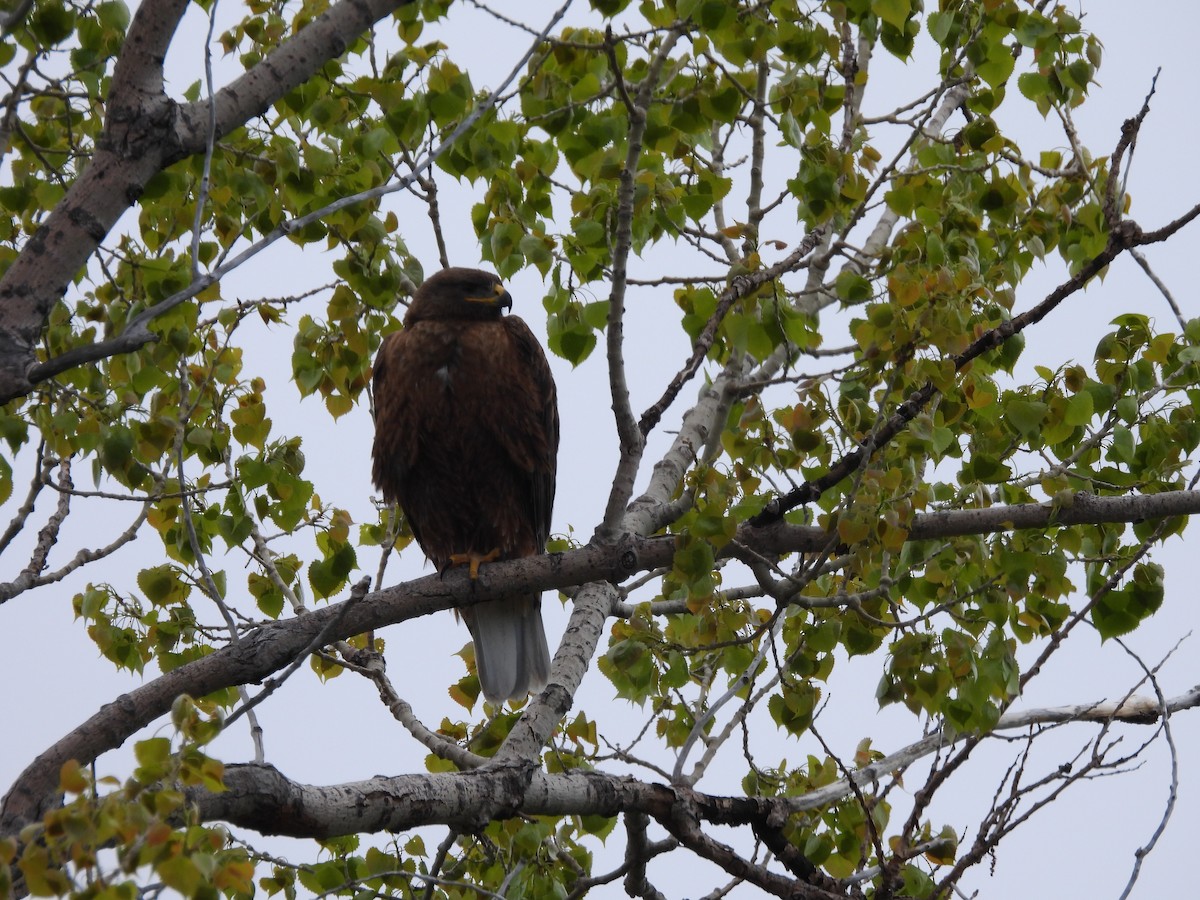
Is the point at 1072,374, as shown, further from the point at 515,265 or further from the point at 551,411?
the point at 551,411

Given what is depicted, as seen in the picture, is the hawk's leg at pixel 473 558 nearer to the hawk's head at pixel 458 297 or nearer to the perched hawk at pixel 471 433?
the perched hawk at pixel 471 433

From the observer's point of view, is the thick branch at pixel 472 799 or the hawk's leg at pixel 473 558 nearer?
the thick branch at pixel 472 799

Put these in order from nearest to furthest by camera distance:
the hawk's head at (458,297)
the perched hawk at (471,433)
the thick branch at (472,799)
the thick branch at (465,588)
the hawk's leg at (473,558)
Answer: the thick branch at (472,799), the thick branch at (465,588), the hawk's leg at (473,558), the perched hawk at (471,433), the hawk's head at (458,297)

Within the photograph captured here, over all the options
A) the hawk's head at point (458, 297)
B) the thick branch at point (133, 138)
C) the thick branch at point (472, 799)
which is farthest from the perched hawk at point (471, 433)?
the thick branch at point (133, 138)

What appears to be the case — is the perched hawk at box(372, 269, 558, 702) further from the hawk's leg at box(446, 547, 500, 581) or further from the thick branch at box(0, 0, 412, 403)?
the thick branch at box(0, 0, 412, 403)

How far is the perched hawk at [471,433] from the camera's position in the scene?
4.48 meters

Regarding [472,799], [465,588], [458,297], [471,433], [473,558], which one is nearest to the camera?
[472,799]

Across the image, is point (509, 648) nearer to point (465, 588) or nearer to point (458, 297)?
point (458, 297)

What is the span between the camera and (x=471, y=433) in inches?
177

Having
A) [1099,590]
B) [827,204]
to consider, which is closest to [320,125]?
[827,204]

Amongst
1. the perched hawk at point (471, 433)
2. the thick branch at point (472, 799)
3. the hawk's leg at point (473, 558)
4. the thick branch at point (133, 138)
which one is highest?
the perched hawk at point (471, 433)

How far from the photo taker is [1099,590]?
3.43 m

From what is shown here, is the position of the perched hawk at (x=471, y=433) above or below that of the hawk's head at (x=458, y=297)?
below

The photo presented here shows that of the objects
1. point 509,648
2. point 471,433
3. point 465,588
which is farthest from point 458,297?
point 465,588
